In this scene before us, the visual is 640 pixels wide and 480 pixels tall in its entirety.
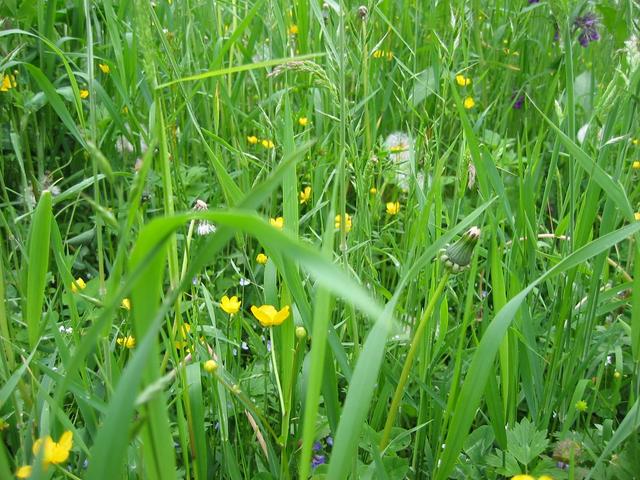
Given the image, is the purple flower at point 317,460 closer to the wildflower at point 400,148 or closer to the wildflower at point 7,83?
the wildflower at point 400,148

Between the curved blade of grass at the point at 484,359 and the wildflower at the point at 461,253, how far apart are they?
0.08m

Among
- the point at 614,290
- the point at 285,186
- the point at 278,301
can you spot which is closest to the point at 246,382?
the point at 278,301

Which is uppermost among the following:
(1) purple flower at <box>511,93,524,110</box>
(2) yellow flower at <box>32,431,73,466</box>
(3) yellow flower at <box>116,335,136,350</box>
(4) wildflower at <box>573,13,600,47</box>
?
(4) wildflower at <box>573,13,600,47</box>

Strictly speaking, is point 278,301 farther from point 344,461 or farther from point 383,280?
point 344,461

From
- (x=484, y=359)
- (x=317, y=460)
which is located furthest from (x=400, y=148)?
(x=484, y=359)

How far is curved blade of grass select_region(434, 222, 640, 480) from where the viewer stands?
90 centimetres

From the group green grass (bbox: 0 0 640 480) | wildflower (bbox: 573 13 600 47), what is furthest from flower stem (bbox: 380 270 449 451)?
wildflower (bbox: 573 13 600 47)

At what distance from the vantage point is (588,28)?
241cm

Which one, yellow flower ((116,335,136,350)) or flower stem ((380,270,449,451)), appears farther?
yellow flower ((116,335,136,350))

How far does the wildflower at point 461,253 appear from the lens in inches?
37.3

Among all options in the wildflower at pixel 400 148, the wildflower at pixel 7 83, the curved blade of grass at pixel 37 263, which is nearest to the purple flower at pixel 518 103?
the wildflower at pixel 400 148

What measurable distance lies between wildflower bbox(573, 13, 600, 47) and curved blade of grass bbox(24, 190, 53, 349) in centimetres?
191

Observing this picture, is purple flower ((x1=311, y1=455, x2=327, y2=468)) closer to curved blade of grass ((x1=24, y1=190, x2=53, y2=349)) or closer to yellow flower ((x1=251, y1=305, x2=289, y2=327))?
yellow flower ((x1=251, y1=305, x2=289, y2=327))

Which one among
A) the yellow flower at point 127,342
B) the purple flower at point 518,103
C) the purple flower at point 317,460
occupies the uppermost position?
the purple flower at point 518,103
